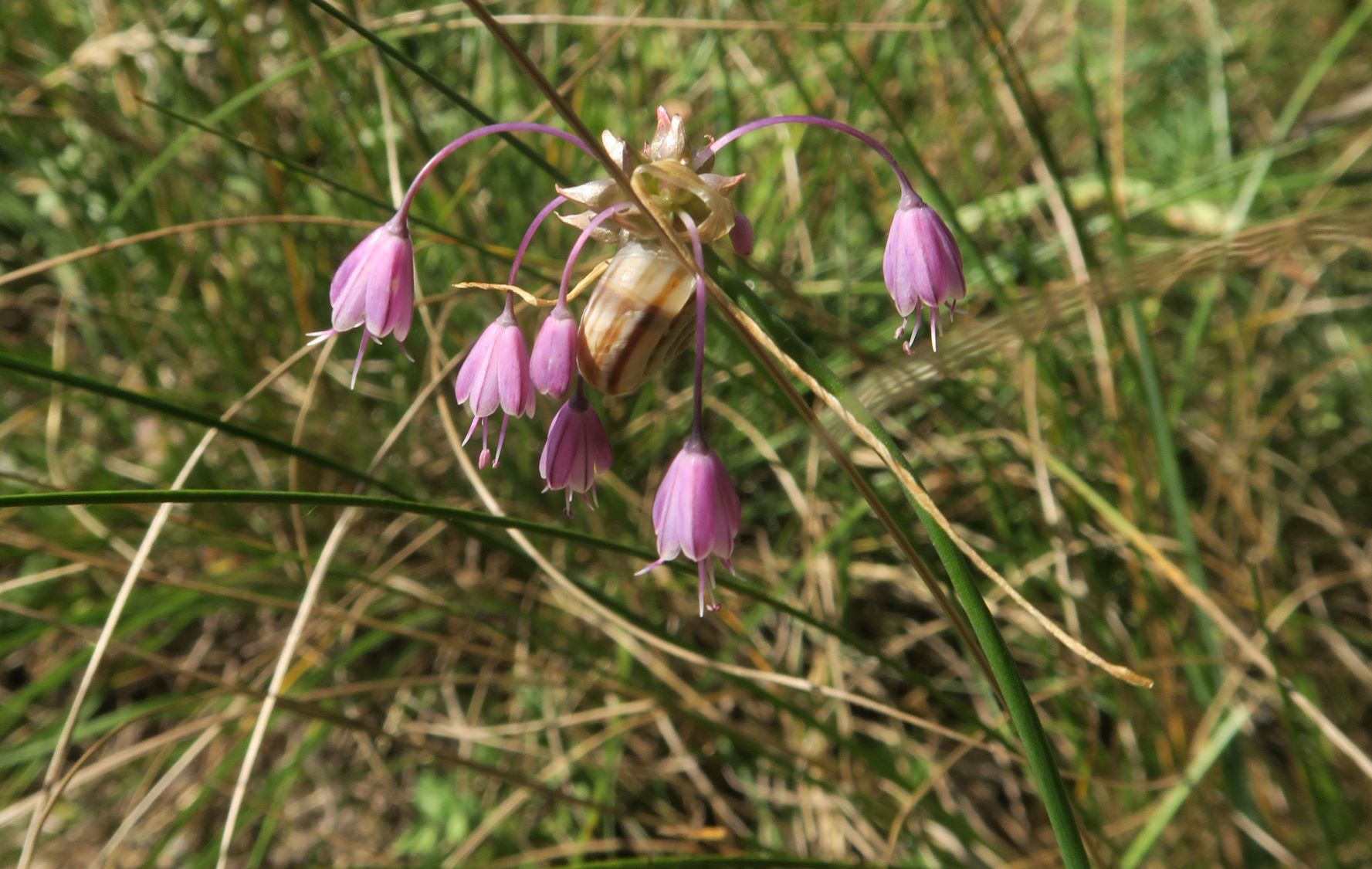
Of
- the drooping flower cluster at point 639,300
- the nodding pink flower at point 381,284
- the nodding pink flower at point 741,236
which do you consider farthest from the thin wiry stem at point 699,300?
the nodding pink flower at point 381,284

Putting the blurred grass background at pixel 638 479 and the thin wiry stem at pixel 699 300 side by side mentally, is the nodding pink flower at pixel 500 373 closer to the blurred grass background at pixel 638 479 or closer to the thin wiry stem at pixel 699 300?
the thin wiry stem at pixel 699 300

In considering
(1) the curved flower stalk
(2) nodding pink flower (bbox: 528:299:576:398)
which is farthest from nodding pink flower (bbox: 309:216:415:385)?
(1) the curved flower stalk

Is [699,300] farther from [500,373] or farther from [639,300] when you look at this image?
[500,373]

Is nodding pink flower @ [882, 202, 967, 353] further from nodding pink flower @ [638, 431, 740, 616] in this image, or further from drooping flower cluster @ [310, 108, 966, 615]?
nodding pink flower @ [638, 431, 740, 616]

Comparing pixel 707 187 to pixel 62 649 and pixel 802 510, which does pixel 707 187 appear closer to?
pixel 802 510

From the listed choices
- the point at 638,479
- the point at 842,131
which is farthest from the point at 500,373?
the point at 638,479
